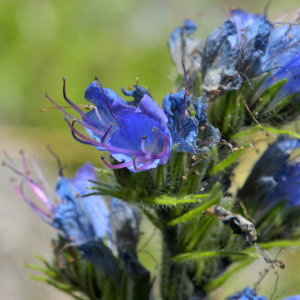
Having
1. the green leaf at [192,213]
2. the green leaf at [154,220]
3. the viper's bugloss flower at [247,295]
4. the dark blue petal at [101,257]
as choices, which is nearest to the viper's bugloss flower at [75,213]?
the dark blue petal at [101,257]

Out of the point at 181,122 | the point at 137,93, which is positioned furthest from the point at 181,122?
the point at 137,93

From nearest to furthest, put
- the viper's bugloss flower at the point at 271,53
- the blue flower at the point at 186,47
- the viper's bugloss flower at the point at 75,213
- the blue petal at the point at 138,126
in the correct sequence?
the blue petal at the point at 138,126
the viper's bugloss flower at the point at 271,53
the blue flower at the point at 186,47
the viper's bugloss flower at the point at 75,213

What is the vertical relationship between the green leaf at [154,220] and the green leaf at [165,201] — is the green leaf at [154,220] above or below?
below

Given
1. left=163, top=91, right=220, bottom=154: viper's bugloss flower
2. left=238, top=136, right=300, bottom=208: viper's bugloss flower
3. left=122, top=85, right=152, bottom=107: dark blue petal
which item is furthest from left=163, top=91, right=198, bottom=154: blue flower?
left=238, top=136, right=300, bottom=208: viper's bugloss flower

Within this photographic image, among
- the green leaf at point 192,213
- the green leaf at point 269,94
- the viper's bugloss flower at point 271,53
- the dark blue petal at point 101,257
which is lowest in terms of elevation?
the dark blue petal at point 101,257

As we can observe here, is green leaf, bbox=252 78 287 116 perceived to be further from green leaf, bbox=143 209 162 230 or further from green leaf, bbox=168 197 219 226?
green leaf, bbox=143 209 162 230

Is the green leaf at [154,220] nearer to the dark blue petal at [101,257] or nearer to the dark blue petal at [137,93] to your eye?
the dark blue petal at [101,257]

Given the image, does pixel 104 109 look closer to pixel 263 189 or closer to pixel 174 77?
pixel 174 77

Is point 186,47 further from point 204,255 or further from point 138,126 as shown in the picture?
point 204,255
